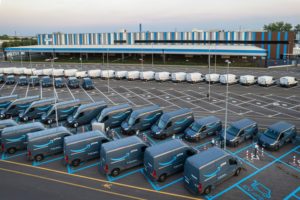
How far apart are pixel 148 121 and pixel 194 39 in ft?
236

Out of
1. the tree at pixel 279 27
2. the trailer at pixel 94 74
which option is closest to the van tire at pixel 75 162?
the trailer at pixel 94 74

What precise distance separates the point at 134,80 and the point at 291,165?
39404mm

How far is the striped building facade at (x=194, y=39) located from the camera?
8369 cm

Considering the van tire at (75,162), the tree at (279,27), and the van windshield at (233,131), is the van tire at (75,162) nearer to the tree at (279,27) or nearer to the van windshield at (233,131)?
the van windshield at (233,131)

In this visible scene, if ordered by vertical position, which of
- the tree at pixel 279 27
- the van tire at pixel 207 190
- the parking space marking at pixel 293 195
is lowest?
the parking space marking at pixel 293 195

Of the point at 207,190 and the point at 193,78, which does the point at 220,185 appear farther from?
the point at 193,78

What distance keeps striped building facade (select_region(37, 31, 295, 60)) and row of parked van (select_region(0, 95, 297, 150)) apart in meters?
49.1

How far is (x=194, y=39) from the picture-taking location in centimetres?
9338

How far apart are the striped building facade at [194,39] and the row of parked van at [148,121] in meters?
49.1

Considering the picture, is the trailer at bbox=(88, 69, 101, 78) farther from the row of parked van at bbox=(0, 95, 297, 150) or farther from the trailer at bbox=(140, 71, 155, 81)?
the row of parked van at bbox=(0, 95, 297, 150)

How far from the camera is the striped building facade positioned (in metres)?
83.7

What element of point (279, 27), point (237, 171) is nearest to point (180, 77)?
point (237, 171)

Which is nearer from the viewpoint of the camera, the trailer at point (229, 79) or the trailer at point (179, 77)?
the trailer at point (229, 79)

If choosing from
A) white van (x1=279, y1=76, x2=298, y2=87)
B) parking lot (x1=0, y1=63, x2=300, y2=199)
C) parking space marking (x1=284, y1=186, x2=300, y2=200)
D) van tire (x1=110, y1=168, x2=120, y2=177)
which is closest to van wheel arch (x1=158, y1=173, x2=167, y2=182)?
parking lot (x1=0, y1=63, x2=300, y2=199)
